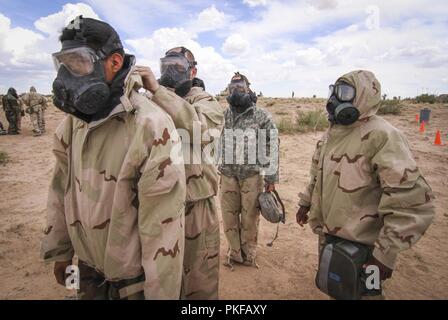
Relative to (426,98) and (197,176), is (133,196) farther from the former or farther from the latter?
(426,98)

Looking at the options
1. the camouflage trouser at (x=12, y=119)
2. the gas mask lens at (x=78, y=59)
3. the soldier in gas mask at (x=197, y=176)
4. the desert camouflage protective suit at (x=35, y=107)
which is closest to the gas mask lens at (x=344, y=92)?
the soldier in gas mask at (x=197, y=176)

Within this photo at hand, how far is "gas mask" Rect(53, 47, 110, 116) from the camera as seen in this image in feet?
5.00

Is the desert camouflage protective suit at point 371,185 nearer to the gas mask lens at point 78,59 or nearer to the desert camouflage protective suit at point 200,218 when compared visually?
the desert camouflage protective suit at point 200,218

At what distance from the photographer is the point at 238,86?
3873 mm

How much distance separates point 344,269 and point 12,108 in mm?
15312

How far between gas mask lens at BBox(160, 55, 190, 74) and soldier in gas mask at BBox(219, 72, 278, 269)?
1.35 m

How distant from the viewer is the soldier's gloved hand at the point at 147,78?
6.06 ft

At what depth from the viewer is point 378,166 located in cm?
212

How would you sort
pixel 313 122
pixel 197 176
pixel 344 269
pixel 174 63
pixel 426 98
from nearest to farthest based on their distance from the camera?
1. pixel 344 269
2. pixel 197 176
3. pixel 174 63
4. pixel 313 122
5. pixel 426 98

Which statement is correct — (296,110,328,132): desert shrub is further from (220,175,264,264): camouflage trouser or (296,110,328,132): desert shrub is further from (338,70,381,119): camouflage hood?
(338,70,381,119): camouflage hood

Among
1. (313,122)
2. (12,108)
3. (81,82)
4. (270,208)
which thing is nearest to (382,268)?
(270,208)

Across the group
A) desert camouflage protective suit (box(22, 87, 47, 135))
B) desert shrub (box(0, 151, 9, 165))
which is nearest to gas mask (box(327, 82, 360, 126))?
desert shrub (box(0, 151, 9, 165))

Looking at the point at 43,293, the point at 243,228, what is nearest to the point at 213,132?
the point at 243,228

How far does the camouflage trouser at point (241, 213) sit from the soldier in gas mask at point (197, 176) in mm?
1427
